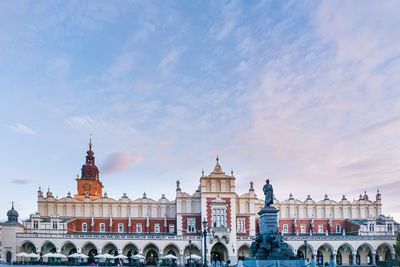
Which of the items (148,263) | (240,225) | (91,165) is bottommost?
(148,263)

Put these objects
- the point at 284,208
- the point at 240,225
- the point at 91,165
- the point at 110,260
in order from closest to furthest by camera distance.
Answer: the point at 110,260, the point at 240,225, the point at 284,208, the point at 91,165

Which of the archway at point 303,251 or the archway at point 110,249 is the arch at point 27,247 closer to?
the archway at point 110,249

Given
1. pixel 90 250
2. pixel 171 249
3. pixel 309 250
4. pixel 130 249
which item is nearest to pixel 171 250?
pixel 171 249

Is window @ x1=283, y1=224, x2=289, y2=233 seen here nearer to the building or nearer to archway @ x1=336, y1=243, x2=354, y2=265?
the building

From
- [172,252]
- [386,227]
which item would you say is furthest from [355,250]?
[172,252]

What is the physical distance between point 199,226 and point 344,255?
23995 millimetres

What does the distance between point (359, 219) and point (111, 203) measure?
44.2m

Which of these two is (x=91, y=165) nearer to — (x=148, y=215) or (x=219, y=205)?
(x=148, y=215)

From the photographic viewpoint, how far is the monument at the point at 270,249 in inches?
1244

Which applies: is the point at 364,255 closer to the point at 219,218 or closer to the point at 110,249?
the point at 219,218

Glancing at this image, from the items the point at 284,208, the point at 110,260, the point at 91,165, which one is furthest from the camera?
the point at 91,165

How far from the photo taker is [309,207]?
79000mm

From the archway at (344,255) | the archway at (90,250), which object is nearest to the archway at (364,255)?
the archway at (344,255)

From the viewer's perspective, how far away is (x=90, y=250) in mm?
68125
